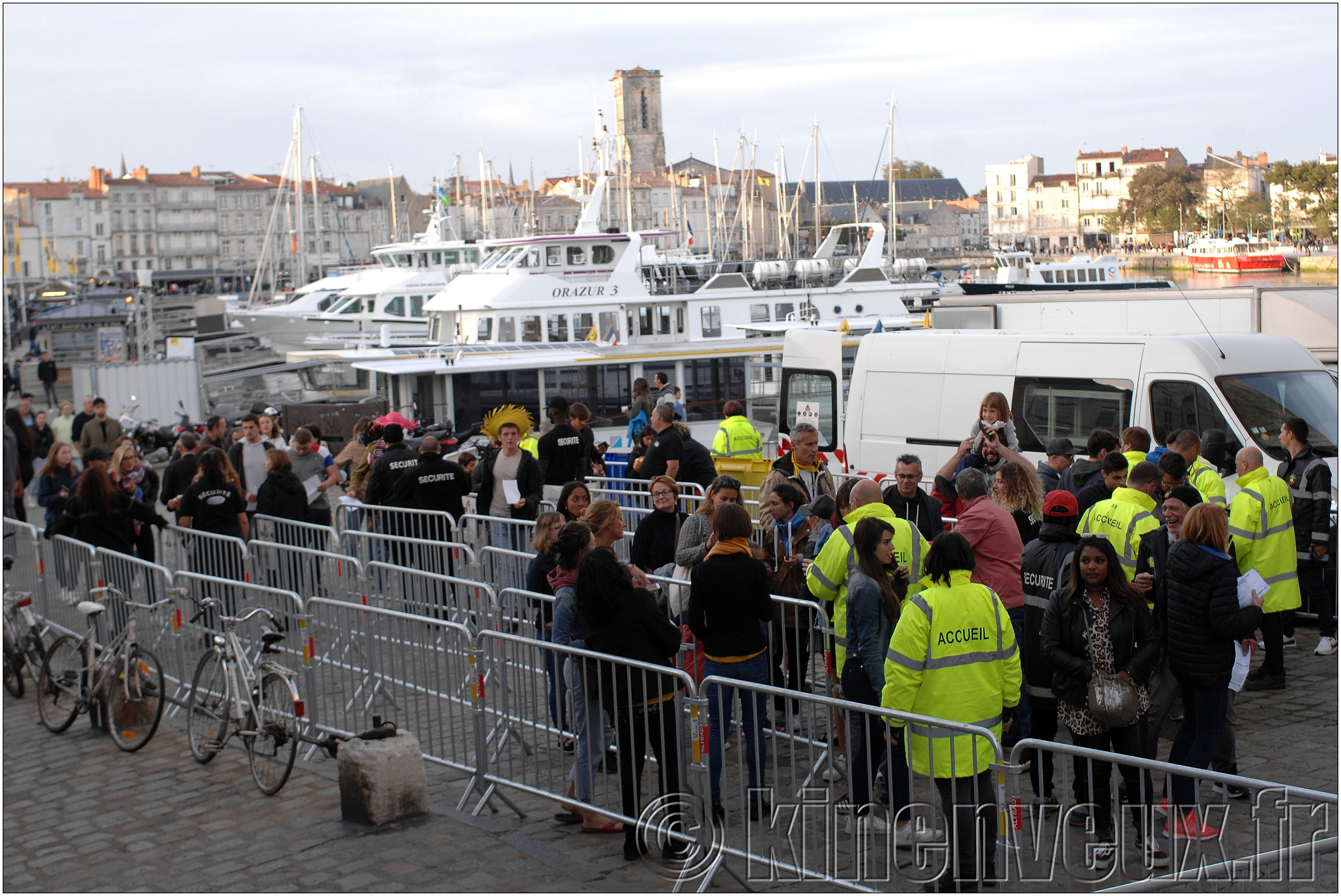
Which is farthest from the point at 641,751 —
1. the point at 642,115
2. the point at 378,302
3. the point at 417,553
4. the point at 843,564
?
the point at 642,115

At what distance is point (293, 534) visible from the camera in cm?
1205

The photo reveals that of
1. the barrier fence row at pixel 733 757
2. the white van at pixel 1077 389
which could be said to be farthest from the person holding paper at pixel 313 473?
the white van at pixel 1077 389

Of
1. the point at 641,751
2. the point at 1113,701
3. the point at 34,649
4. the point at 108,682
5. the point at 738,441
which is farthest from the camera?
the point at 738,441

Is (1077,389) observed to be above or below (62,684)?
above

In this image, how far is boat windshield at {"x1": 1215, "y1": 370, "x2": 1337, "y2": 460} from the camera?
1092cm

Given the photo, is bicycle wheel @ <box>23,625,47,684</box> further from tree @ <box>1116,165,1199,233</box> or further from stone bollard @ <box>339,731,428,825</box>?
tree @ <box>1116,165,1199,233</box>

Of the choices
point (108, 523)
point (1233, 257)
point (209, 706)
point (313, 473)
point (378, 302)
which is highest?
point (1233, 257)

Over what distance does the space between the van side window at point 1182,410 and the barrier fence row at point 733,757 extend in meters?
4.42

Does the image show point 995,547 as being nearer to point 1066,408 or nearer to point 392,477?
point 1066,408

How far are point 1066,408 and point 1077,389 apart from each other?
0.21 metres

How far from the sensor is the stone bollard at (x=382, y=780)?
272 inches

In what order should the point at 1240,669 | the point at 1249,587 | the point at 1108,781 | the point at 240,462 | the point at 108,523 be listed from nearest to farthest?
the point at 1108,781, the point at 1249,587, the point at 1240,669, the point at 108,523, the point at 240,462

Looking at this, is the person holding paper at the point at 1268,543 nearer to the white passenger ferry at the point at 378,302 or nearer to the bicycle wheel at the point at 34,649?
the bicycle wheel at the point at 34,649

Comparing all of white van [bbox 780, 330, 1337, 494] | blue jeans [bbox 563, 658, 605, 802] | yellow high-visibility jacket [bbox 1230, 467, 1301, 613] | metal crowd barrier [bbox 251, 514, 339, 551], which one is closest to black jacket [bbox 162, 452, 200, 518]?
metal crowd barrier [bbox 251, 514, 339, 551]
